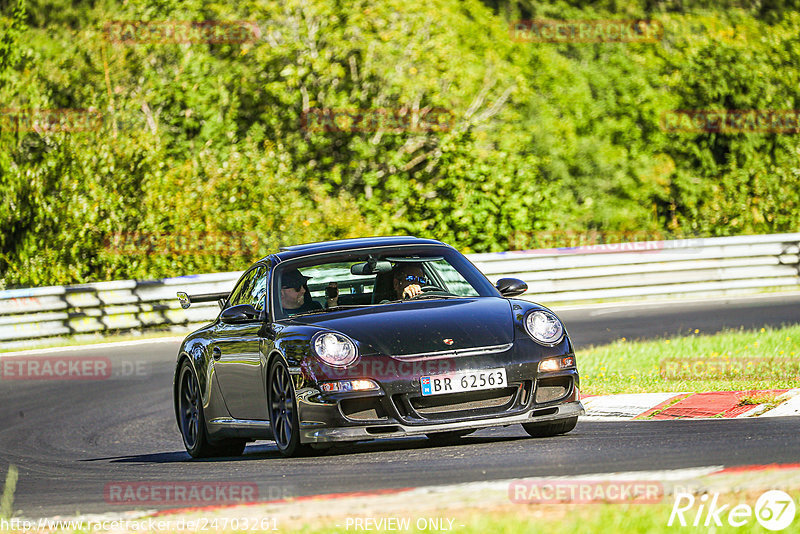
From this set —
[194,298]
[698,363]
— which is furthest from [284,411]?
[698,363]

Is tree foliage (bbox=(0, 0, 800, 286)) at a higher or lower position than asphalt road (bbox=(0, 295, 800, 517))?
lower

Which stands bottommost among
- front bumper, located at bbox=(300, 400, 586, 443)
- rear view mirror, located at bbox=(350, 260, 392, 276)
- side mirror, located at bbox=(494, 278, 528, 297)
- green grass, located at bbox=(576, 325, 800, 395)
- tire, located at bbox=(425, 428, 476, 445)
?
green grass, located at bbox=(576, 325, 800, 395)

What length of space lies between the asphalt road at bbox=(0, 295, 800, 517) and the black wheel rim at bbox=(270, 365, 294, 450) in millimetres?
154

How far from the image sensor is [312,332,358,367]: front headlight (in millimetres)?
7723

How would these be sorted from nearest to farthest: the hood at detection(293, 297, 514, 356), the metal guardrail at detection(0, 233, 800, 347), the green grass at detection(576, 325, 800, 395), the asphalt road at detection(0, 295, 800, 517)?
the asphalt road at detection(0, 295, 800, 517) < the hood at detection(293, 297, 514, 356) < the green grass at detection(576, 325, 800, 395) < the metal guardrail at detection(0, 233, 800, 347)

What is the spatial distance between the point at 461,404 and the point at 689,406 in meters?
2.63

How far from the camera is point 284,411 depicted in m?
8.16

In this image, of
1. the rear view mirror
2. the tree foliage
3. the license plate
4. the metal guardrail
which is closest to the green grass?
the rear view mirror

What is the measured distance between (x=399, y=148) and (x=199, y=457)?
23626mm

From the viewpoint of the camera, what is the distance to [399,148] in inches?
1300

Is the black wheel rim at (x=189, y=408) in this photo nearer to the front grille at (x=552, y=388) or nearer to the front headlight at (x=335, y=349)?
the front headlight at (x=335, y=349)

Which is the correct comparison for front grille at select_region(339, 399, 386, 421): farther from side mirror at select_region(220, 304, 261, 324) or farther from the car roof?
the car roof

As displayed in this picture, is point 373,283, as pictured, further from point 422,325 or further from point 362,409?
point 362,409

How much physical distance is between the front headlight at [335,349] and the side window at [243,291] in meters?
1.88
